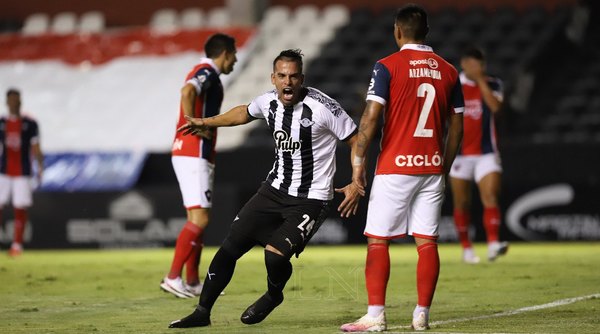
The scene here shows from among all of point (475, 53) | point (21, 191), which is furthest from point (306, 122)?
point (21, 191)

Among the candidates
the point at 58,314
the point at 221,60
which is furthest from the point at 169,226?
the point at 58,314

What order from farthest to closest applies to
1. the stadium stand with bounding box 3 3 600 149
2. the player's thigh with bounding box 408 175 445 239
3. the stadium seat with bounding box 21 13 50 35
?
the stadium seat with bounding box 21 13 50 35
the stadium stand with bounding box 3 3 600 149
the player's thigh with bounding box 408 175 445 239

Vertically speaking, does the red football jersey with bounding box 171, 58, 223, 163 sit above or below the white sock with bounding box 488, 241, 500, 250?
above

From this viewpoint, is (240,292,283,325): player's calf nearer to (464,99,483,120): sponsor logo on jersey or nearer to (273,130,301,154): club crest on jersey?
(273,130,301,154): club crest on jersey

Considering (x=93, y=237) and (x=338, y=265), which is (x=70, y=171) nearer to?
(x=93, y=237)

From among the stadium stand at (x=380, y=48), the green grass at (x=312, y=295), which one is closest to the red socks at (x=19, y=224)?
the green grass at (x=312, y=295)

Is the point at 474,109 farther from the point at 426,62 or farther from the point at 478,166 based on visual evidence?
the point at 426,62

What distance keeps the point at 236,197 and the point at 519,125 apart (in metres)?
5.69

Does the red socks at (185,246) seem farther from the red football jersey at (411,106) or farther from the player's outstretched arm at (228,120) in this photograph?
the red football jersey at (411,106)

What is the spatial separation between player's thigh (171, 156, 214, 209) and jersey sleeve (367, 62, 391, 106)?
306 centimetres

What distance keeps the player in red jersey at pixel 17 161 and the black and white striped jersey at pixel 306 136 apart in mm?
9488

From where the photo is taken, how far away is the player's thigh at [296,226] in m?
7.85

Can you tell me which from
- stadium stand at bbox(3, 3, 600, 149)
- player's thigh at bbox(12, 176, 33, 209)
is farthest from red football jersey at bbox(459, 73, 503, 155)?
player's thigh at bbox(12, 176, 33, 209)

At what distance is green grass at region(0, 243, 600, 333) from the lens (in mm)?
8031
